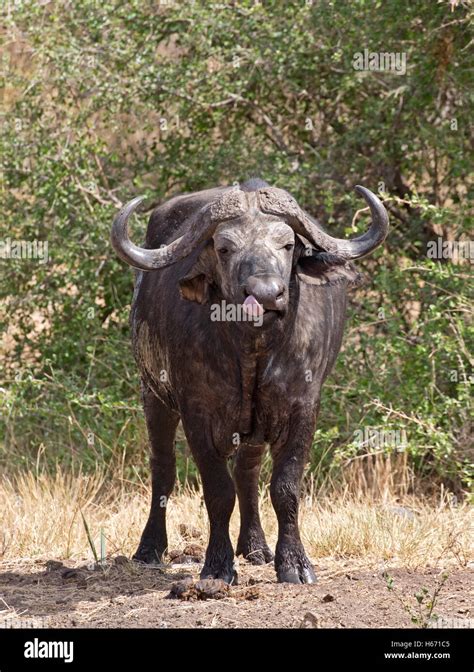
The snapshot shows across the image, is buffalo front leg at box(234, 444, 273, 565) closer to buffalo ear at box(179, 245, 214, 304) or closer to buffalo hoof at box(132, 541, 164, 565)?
buffalo hoof at box(132, 541, 164, 565)

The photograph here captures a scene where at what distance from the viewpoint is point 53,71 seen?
1049cm

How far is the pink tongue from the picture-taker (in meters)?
5.75

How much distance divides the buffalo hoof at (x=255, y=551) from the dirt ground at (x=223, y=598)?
0.11m

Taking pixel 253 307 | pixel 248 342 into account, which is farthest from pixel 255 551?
→ pixel 253 307

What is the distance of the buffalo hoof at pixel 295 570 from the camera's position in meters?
6.54

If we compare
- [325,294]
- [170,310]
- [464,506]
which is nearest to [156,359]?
[170,310]

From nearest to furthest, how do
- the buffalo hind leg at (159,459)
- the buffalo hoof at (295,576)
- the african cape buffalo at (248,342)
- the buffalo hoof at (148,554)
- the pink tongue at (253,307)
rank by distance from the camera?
the pink tongue at (253,307), the african cape buffalo at (248,342), the buffalo hoof at (295,576), the buffalo hoof at (148,554), the buffalo hind leg at (159,459)

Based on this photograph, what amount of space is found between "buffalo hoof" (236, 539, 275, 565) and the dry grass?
25 centimetres

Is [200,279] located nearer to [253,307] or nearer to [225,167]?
[253,307]

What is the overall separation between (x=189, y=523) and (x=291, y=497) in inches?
70.8

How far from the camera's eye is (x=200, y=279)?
21.1 feet

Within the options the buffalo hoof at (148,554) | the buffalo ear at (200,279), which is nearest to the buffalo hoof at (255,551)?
the buffalo hoof at (148,554)

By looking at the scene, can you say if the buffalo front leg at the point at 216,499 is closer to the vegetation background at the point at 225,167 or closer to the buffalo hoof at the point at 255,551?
the buffalo hoof at the point at 255,551
